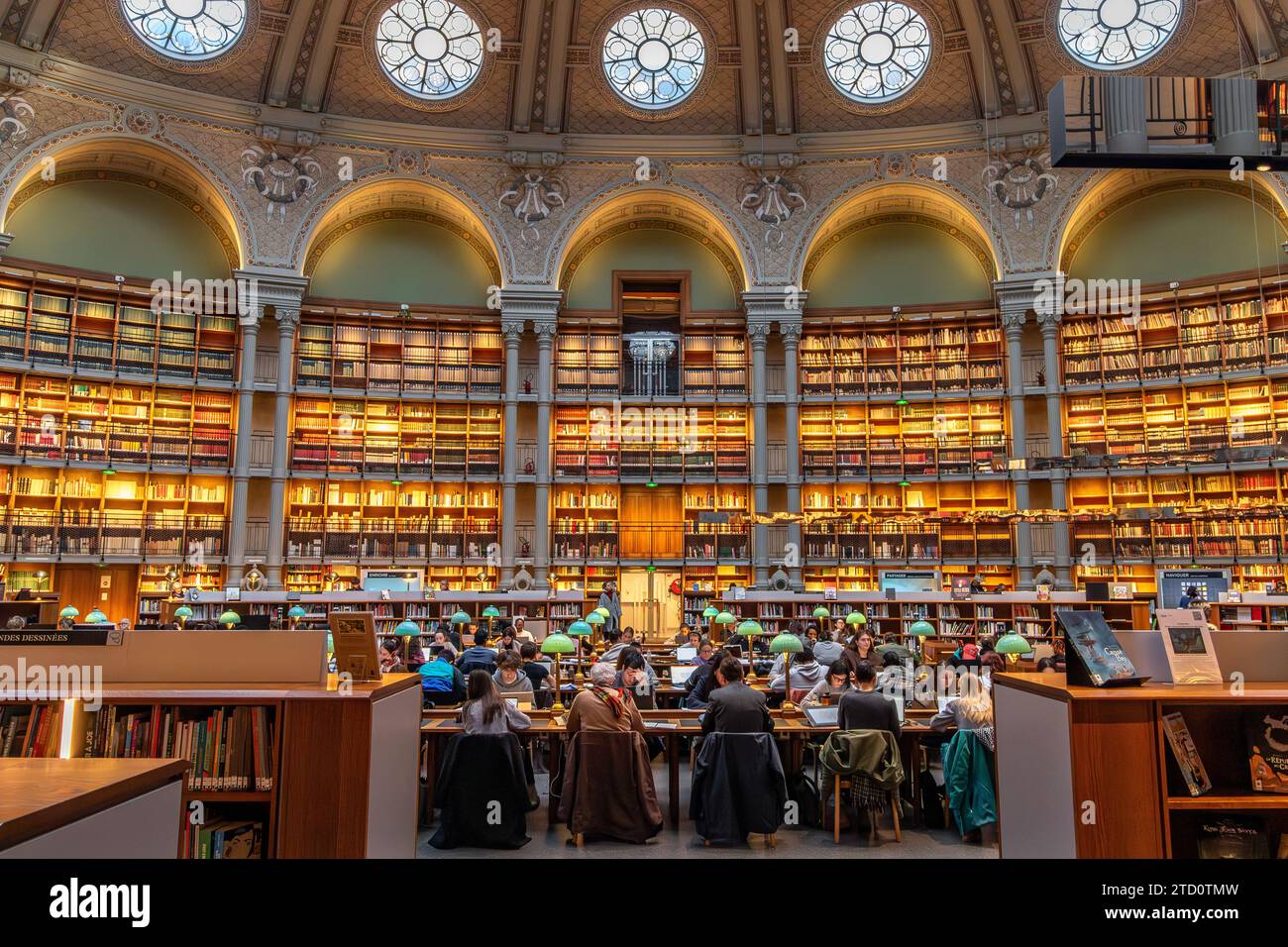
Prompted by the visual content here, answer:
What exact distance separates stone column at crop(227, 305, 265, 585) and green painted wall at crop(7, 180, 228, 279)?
64.7 inches

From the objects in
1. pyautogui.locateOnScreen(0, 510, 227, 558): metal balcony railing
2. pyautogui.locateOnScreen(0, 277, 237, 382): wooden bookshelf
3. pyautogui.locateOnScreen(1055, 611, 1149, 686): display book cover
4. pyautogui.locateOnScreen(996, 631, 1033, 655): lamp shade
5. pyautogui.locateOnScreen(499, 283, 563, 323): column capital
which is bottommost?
pyautogui.locateOnScreen(996, 631, 1033, 655): lamp shade

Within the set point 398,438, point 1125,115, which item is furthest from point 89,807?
Answer: point 398,438

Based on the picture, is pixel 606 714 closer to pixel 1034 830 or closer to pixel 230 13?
pixel 1034 830

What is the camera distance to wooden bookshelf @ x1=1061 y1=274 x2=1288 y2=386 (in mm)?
15938

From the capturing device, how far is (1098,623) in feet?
11.8

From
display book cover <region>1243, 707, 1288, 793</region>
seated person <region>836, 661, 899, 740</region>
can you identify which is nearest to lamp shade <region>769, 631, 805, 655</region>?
seated person <region>836, 661, 899, 740</region>

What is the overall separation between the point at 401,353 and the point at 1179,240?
1658cm

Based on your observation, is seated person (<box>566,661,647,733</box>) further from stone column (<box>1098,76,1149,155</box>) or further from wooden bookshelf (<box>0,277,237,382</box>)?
wooden bookshelf (<box>0,277,237,382</box>)

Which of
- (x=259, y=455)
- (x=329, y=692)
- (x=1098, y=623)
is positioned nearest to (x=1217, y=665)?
(x=1098, y=623)

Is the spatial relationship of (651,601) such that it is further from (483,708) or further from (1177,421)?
(483,708)

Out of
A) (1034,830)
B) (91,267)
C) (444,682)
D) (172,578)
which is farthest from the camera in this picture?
A: (91,267)

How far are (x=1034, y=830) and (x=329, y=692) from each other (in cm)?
307

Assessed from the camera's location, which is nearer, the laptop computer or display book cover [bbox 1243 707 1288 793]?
display book cover [bbox 1243 707 1288 793]

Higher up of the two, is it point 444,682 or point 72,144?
point 72,144
